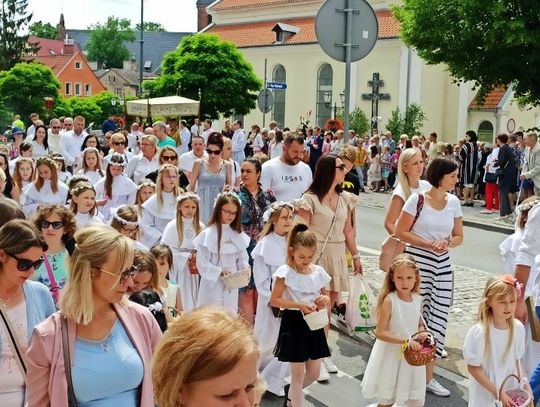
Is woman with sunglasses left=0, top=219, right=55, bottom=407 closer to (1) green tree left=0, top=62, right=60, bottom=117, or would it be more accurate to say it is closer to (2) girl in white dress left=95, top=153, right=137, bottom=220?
(2) girl in white dress left=95, top=153, right=137, bottom=220

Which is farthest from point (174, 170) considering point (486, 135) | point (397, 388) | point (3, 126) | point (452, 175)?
point (3, 126)

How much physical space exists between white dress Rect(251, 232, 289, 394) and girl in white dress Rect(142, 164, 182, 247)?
2013 mm

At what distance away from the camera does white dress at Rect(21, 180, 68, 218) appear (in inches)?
344

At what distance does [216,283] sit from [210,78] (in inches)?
1637

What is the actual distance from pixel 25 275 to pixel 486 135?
148 feet

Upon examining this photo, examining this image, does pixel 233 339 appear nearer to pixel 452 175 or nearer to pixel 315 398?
pixel 315 398

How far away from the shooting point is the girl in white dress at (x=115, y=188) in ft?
31.2

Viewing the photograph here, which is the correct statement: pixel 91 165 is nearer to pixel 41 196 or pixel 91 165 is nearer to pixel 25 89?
pixel 41 196

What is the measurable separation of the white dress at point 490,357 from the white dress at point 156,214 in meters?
4.04

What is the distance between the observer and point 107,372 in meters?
3.23

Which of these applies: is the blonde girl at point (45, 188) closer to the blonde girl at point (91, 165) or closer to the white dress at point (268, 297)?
the blonde girl at point (91, 165)

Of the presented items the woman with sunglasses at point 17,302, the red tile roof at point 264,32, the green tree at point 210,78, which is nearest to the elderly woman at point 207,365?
the woman with sunglasses at point 17,302

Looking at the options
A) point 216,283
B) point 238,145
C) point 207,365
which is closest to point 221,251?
point 216,283

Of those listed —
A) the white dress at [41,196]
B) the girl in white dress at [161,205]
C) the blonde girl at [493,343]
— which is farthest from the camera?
the white dress at [41,196]
